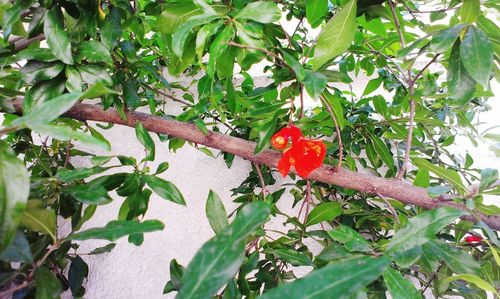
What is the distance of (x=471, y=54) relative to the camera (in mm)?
409

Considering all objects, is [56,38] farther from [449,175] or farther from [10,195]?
[449,175]

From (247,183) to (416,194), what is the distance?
1.99 ft

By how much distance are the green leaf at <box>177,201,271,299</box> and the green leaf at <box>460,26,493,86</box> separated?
15.0 inches

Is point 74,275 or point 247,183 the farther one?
point 247,183

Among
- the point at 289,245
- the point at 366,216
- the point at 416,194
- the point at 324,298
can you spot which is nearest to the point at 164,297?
the point at 289,245

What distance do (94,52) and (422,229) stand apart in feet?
1.97

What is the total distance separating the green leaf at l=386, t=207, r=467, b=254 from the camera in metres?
0.42

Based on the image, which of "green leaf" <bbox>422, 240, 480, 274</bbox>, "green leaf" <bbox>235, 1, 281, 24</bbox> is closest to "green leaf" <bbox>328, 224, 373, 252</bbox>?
"green leaf" <bbox>422, 240, 480, 274</bbox>

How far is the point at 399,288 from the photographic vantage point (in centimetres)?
41

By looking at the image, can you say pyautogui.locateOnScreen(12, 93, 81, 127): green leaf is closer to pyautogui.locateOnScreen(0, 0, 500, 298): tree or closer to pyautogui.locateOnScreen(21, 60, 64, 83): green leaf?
pyautogui.locateOnScreen(0, 0, 500, 298): tree

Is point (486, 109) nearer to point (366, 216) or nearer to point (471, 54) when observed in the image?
point (366, 216)

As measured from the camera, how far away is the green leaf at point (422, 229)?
1.37ft

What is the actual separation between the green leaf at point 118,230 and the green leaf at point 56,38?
29 cm

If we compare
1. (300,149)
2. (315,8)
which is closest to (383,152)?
(300,149)
